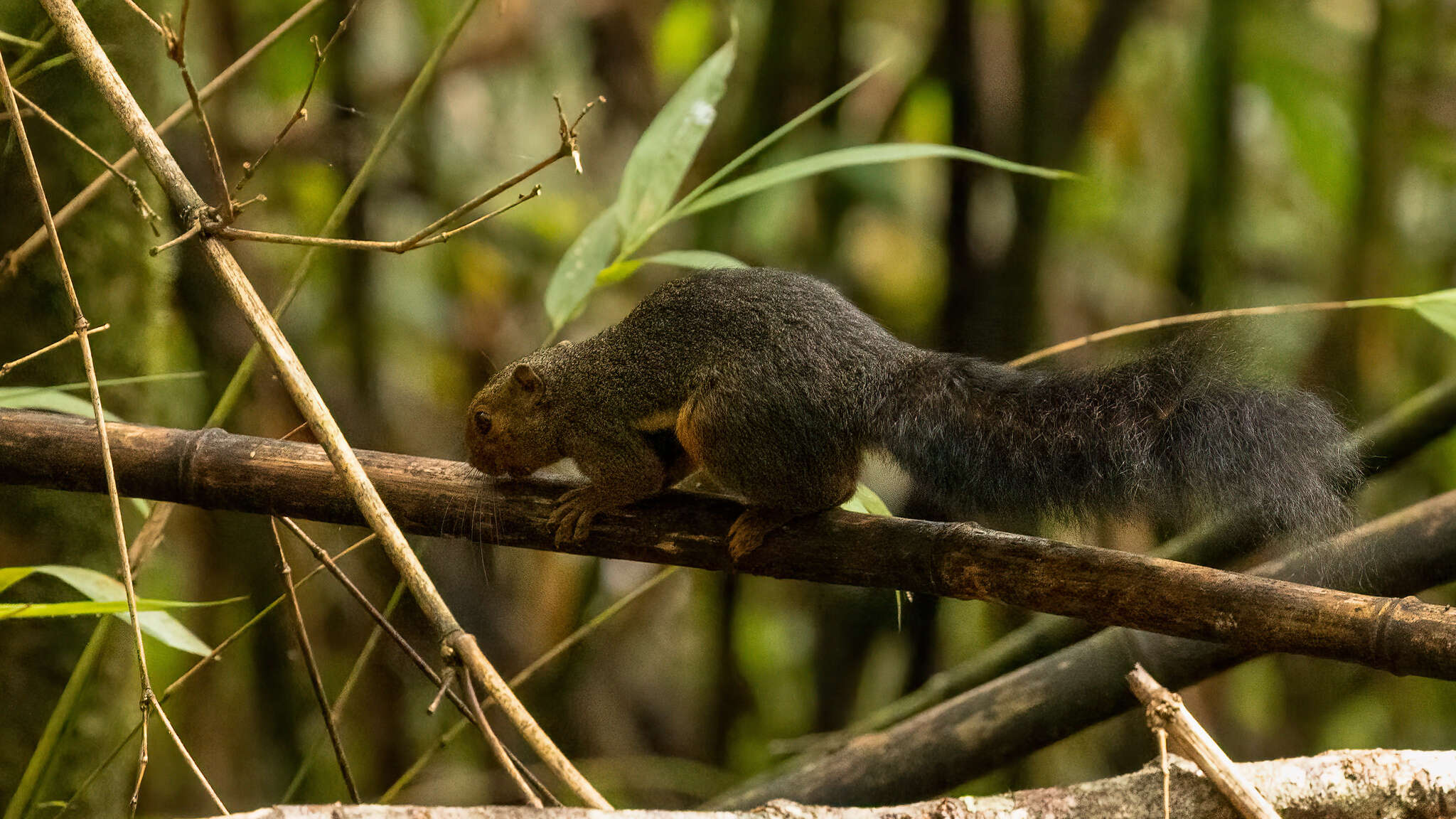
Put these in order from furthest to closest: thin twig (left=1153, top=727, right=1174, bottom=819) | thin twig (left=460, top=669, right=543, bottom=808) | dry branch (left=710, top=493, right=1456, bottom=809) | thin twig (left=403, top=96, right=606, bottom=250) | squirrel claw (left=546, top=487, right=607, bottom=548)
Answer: dry branch (left=710, top=493, right=1456, bottom=809)
squirrel claw (left=546, top=487, right=607, bottom=548)
thin twig (left=1153, top=727, right=1174, bottom=819)
thin twig (left=403, top=96, right=606, bottom=250)
thin twig (left=460, top=669, right=543, bottom=808)

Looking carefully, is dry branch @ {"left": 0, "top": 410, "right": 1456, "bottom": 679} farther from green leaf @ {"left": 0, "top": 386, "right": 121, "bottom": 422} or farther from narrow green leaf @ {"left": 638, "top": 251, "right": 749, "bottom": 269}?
narrow green leaf @ {"left": 638, "top": 251, "right": 749, "bottom": 269}

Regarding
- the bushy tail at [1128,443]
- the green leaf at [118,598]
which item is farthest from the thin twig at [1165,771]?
the green leaf at [118,598]

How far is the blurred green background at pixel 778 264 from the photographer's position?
340 centimetres

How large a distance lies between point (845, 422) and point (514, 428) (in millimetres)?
706

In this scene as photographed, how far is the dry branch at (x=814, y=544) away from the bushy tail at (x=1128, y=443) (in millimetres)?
143

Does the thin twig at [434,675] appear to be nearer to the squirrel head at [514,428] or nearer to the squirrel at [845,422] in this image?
the squirrel at [845,422]

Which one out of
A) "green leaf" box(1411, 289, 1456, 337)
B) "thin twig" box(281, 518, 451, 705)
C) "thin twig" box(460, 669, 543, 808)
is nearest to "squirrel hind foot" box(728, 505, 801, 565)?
"thin twig" box(281, 518, 451, 705)

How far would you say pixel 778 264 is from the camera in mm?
3914

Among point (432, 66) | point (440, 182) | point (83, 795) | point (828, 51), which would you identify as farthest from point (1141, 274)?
point (83, 795)

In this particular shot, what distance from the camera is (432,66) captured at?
1930 mm

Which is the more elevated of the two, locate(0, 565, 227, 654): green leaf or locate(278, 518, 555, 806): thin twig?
locate(0, 565, 227, 654): green leaf

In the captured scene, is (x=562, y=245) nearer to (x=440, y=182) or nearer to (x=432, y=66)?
(x=440, y=182)

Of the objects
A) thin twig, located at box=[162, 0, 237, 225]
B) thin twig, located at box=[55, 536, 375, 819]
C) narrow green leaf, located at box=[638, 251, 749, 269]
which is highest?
narrow green leaf, located at box=[638, 251, 749, 269]

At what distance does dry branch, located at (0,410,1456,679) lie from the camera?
4.51 feet
